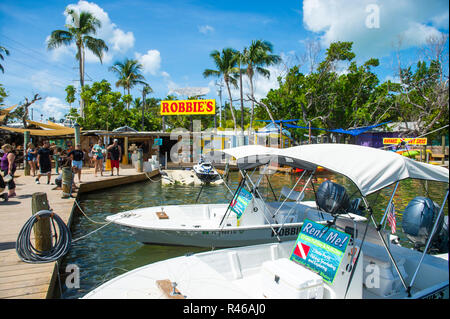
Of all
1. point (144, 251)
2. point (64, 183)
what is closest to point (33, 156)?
point (64, 183)

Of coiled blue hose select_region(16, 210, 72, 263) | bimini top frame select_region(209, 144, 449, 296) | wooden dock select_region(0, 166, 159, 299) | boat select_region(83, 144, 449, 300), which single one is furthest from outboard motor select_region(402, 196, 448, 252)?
coiled blue hose select_region(16, 210, 72, 263)

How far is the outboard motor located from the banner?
212 centimetres

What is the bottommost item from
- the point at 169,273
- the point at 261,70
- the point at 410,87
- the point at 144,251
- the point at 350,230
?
the point at 144,251

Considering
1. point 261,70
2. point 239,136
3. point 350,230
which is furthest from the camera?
point 261,70

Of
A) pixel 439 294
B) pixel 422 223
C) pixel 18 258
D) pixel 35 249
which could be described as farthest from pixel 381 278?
pixel 18 258

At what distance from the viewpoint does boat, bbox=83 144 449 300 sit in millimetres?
3898

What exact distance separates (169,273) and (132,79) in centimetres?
4570

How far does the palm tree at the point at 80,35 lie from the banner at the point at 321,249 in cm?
3451

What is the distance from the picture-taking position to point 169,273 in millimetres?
4480

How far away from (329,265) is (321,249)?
253 millimetres

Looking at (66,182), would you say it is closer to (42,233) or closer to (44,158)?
(44,158)

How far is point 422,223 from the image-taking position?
5199mm
